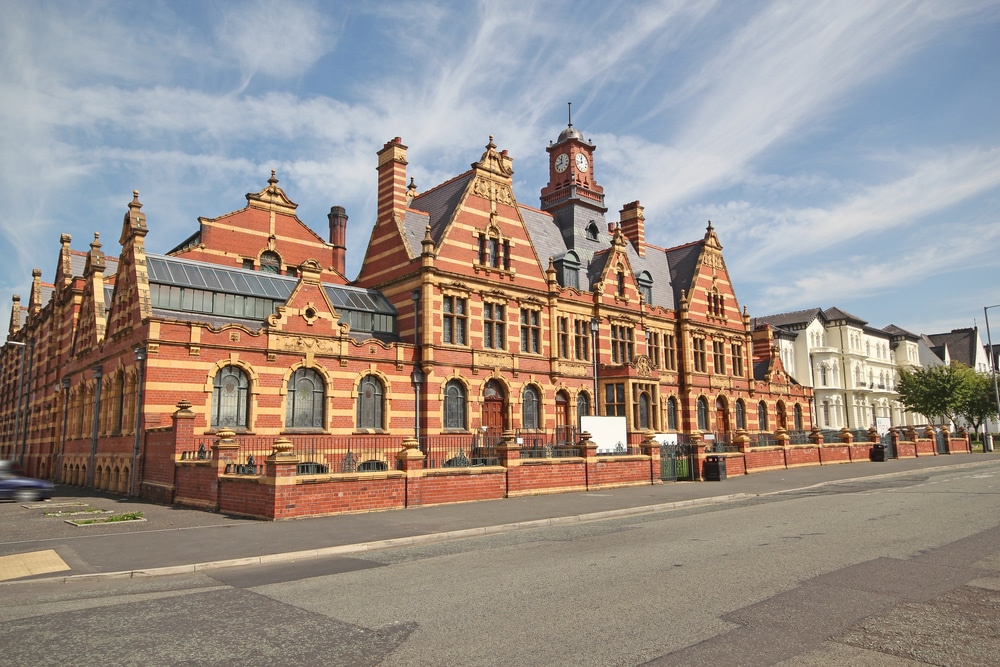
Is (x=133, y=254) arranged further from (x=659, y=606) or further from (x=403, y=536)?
(x=659, y=606)

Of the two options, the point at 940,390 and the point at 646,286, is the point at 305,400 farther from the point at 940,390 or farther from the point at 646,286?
the point at 940,390

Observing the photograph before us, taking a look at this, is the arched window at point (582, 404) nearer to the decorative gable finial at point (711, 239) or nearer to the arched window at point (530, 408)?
the arched window at point (530, 408)

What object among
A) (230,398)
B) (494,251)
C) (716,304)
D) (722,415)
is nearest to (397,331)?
(494,251)

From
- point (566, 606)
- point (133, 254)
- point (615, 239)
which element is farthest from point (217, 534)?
point (615, 239)

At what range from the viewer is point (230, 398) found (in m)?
25.8

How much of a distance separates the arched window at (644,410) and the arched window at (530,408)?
7747 mm

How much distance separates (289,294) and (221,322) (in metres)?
3.61

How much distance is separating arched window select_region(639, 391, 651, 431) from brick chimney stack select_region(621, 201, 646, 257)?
38.6 ft

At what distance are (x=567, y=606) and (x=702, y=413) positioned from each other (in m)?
40.4

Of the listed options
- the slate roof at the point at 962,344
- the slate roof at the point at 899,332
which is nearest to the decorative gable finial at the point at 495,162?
the slate roof at the point at 899,332

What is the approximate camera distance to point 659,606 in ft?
25.5

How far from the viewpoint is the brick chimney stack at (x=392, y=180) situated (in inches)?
1383

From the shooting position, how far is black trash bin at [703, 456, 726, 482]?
29234mm

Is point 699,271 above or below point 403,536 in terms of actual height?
above
